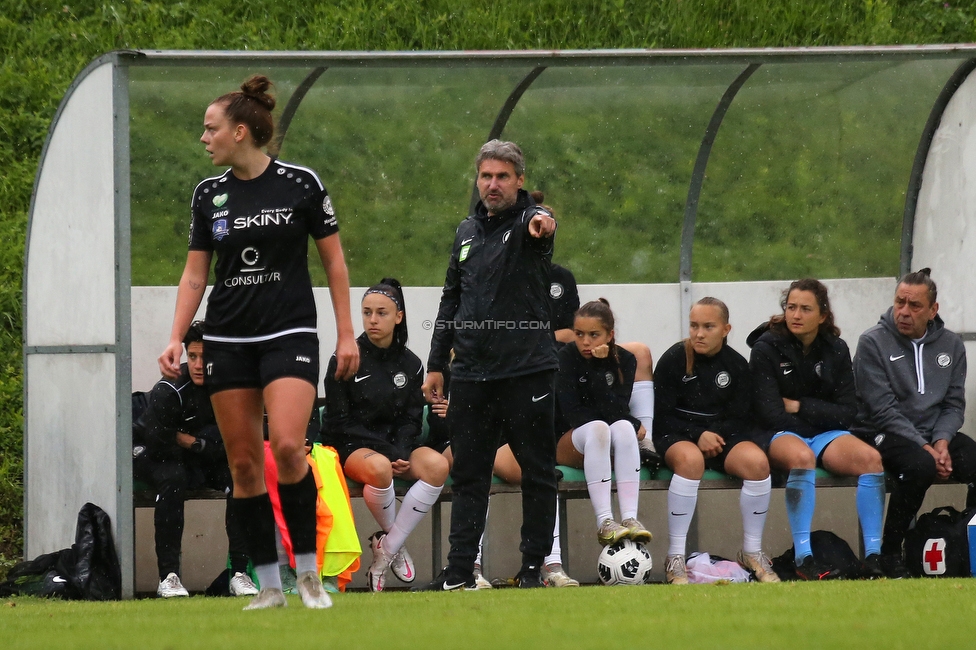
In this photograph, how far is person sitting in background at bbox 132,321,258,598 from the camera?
6871 mm

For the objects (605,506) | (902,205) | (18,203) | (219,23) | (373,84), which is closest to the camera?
(605,506)

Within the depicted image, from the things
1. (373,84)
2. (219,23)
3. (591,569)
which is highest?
(219,23)

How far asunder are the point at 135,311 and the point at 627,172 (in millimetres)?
3444

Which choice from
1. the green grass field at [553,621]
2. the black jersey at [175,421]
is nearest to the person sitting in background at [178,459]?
the black jersey at [175,421]

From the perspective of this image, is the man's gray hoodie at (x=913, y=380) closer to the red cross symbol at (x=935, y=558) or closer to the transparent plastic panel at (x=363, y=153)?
the red cross symbol at (x=935, y=558)

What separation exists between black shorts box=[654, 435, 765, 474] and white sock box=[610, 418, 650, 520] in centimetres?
33

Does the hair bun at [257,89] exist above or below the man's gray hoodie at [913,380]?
above

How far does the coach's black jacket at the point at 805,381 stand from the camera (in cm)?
758

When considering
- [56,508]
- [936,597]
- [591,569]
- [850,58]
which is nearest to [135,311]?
[56,508]

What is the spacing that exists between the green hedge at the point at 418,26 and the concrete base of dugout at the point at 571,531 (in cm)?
528

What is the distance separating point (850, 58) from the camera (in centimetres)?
717

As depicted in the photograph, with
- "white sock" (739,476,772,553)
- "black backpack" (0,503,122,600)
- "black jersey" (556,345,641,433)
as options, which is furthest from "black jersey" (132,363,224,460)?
"white sock" (739,476,772,553)

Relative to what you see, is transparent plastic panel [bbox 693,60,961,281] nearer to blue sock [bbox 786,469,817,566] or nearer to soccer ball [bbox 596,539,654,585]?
blue sock [bbox 786,469,817,566]

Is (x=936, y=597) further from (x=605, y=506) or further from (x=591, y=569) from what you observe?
(x=591, y=569)
